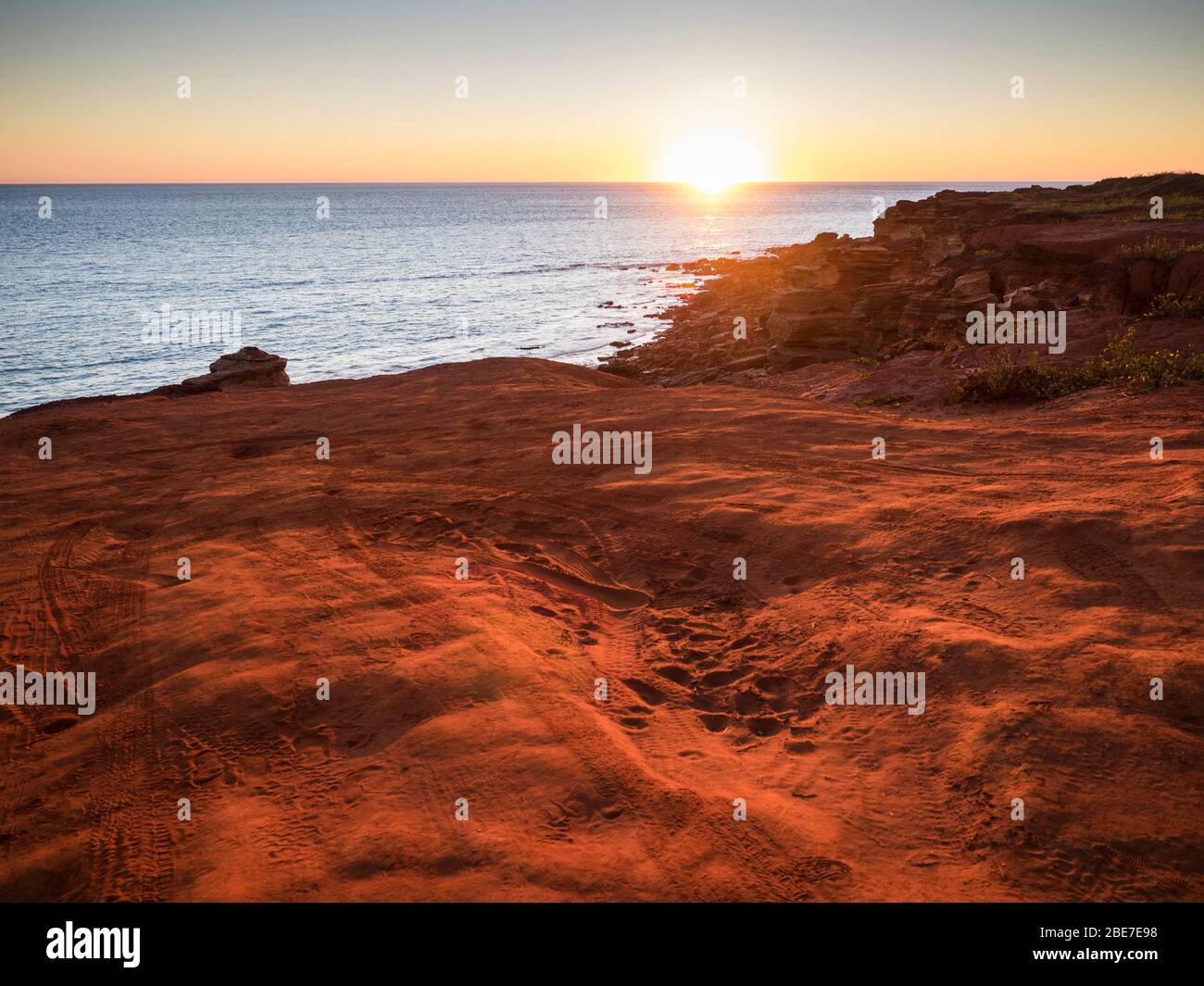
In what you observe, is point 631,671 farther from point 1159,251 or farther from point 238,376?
point 1159,251

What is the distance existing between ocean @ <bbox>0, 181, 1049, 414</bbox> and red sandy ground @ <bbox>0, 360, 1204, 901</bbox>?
2388 centimetres

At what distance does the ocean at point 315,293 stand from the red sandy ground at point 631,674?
2388 centimetres

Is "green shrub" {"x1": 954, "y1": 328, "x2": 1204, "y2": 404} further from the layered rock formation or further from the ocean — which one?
the ocean

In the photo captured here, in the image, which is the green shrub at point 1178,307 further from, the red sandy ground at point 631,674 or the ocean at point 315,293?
the ocean at point 315,293

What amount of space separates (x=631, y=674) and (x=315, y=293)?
5243 centimetres

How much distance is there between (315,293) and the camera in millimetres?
52406

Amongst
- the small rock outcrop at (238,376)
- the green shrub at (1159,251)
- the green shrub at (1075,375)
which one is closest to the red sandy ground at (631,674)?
the green shrub at (1075,375)

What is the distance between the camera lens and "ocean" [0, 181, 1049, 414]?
112 feet

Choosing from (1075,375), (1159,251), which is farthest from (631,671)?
(1159,251)

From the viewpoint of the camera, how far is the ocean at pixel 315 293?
34.1m

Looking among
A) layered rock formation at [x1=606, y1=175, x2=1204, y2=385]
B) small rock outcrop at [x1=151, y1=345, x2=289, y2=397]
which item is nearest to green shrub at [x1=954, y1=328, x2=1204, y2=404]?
layered rock formation at [x1=606, y1=175, x2=1204, y2=385]

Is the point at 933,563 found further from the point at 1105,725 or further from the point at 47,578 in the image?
the point at 47,578
